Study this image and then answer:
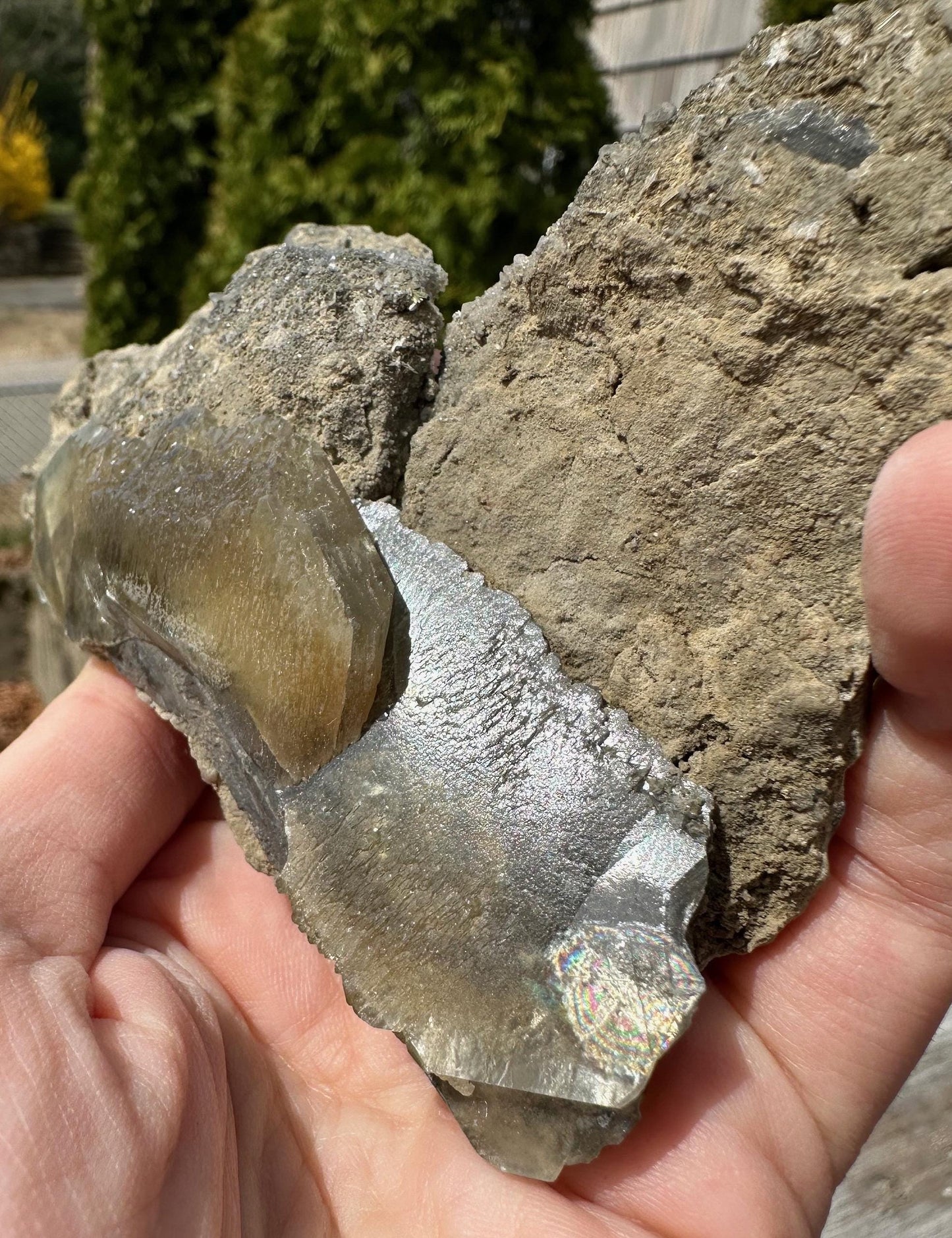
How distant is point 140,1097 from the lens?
109 centimetres

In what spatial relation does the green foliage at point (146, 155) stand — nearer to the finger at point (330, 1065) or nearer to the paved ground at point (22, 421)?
the paved ground at point (22, 421)

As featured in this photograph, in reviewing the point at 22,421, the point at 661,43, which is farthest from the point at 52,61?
the point at 661,43

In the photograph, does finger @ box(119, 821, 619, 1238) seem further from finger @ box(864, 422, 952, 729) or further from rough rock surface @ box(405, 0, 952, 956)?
finger @ box(864, 422, 952, 729)

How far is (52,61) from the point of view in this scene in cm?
1619

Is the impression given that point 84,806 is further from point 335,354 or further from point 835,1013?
point 835,1013

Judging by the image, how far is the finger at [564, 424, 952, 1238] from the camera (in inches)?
47.4

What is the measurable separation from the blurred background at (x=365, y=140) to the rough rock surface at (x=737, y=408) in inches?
55.5

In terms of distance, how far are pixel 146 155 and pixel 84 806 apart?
3.37m

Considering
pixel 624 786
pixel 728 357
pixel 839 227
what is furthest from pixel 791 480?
pixel 624 786

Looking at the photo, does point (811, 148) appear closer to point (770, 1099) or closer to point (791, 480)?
point (791, 480)

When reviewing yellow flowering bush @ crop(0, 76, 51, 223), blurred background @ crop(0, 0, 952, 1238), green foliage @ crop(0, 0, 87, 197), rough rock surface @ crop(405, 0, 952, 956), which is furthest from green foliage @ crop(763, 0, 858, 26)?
green foliage @ crop(0, 0, 87, 197)

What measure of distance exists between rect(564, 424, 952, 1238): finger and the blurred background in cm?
92

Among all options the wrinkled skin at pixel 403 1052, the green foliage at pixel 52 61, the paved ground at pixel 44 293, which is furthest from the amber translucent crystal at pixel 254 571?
the green foliage at pixel 52 61

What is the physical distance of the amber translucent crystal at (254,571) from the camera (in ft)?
4.10
